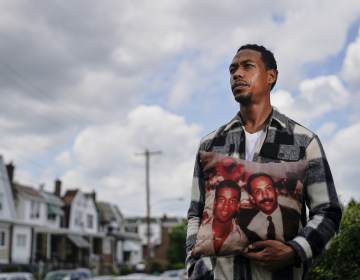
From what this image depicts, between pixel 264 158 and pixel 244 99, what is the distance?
1.16 feet

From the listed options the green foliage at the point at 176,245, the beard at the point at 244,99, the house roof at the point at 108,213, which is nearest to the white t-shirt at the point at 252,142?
the beard at the point at 244,99

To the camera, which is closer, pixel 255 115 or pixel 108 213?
pixel 255 115

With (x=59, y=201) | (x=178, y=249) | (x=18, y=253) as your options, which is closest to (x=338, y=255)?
(x=18, y=253)

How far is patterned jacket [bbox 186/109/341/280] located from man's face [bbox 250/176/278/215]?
0.56ft

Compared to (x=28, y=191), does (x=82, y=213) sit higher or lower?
lower

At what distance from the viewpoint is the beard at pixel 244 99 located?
114 inches

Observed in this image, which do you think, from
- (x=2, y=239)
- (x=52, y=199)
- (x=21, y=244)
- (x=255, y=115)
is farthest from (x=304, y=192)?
(x=52, y=199)

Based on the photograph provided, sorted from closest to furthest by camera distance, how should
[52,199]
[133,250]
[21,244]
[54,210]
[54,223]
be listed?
1. [21,244]
2. [54,210]
3. [54,223]
4. [52,199]
5. [133,250]

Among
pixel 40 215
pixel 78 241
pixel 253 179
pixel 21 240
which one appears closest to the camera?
pixel 253 179

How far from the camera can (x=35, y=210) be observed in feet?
190

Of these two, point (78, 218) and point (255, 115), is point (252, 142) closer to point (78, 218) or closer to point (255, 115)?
point (255, 115)

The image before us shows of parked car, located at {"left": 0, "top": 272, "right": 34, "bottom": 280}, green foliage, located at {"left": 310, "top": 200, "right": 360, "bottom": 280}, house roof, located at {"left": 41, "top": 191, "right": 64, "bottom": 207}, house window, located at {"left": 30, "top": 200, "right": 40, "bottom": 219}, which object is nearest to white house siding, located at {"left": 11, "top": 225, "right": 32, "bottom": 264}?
house window, located at {"left": 30, "top": 200, "right": 40, "bottom": 219}

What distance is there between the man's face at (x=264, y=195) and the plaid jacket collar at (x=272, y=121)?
421mm

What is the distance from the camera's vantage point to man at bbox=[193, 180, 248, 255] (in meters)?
2.48
